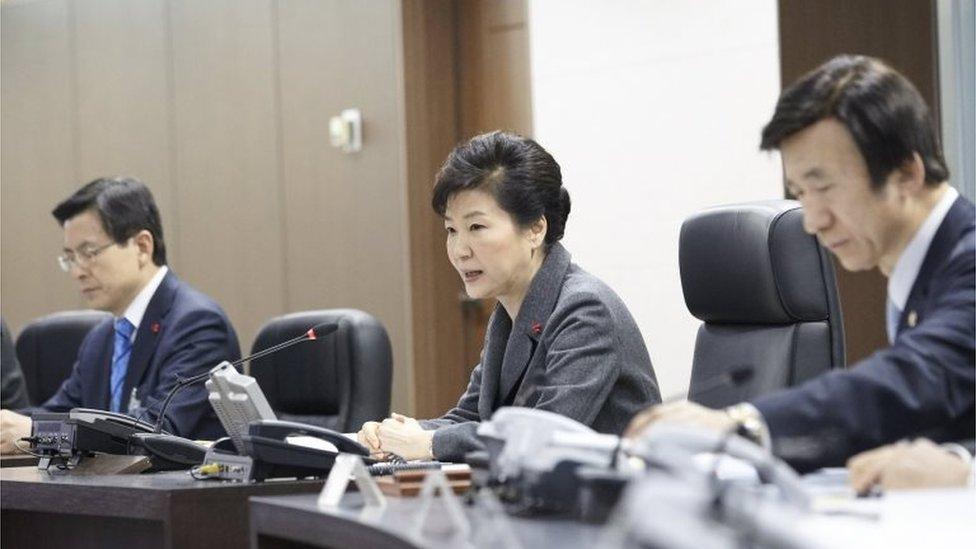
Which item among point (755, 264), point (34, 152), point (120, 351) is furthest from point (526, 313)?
point (34, 152)

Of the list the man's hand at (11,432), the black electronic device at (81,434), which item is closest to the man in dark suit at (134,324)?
the man's hand at (11,432)

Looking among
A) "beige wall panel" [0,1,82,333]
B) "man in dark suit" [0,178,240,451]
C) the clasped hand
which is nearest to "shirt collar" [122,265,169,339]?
"man in dark suit" [0,178,240,451]

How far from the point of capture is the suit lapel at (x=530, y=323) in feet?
9.64

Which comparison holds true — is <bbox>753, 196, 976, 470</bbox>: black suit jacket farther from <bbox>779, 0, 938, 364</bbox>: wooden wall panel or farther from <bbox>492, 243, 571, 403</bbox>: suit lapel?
<bbox>779, 0, 938, 364</bbox>: wooden wall panel

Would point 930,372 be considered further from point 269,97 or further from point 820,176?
point 269,97

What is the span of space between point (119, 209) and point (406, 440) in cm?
178

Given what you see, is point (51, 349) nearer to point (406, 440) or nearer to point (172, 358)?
point (172, 358)

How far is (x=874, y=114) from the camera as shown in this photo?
78.3 inches

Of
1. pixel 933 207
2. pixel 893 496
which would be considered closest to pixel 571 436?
pixel 893 496

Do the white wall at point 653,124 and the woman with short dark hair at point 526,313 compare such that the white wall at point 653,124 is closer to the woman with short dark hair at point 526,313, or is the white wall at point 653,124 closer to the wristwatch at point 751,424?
the woman with short dark hair at point 526,313

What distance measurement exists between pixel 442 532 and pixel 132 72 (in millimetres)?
5691

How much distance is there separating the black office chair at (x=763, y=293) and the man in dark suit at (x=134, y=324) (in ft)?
4.89

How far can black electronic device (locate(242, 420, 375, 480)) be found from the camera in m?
2.52

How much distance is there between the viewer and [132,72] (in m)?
7.05
